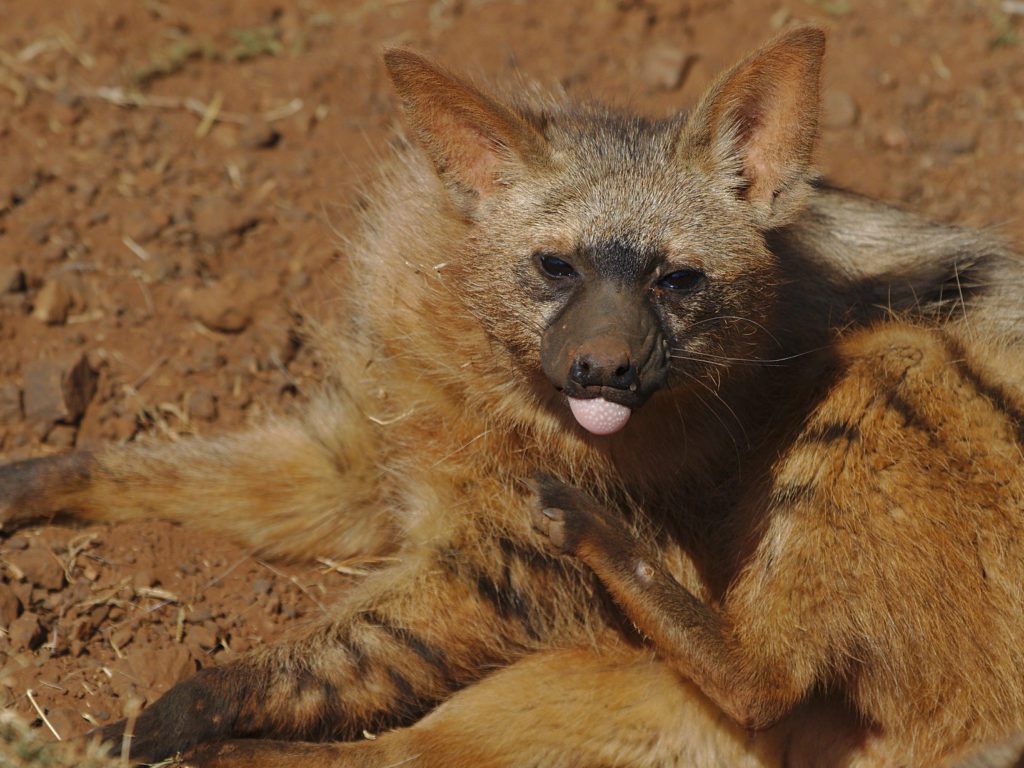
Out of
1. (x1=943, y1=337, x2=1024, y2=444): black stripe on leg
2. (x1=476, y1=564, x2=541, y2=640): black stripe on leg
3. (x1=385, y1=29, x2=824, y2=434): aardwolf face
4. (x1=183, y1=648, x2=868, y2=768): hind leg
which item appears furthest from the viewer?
(x1=476, y1=564, x2=541, y2=640): black stripe on leg

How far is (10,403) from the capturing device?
530 cm

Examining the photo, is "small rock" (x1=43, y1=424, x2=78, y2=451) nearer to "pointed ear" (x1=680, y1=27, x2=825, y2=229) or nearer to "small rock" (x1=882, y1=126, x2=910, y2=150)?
"pointed ear" (x1=680, y1=27, x2=825, y2=229)

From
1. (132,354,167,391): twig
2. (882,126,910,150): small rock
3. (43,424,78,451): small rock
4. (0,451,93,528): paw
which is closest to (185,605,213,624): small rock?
(0,451,93,528): paw

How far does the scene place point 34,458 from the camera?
16.5ft

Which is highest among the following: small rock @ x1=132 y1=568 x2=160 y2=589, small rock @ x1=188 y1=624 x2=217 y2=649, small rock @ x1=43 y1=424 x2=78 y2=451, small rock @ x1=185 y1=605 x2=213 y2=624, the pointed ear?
the pointed ear

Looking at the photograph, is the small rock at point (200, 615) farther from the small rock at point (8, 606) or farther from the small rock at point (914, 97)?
the small rock at point (914, 97)

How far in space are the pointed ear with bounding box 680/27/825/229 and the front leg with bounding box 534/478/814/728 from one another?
4.10 feet

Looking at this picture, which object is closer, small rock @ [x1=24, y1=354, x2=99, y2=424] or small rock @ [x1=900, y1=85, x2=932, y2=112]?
small rock @ [x1=24, y1=354, x2=99, y2=424]

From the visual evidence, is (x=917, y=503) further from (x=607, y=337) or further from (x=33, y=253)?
(x=33, y=253)

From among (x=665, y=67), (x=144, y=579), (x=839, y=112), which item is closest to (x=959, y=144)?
(x=839, y=112)

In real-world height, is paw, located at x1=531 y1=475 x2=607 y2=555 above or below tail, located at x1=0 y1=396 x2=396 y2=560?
above

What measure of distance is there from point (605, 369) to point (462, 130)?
3.80 ft

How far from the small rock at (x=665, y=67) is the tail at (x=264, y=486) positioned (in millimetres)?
2948

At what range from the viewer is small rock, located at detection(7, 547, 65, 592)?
4691 mm
